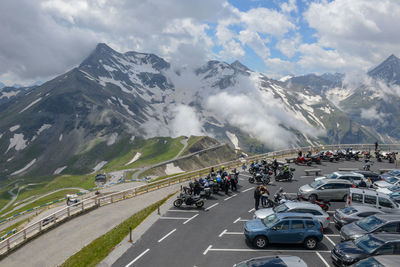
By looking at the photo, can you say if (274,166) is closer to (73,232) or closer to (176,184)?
(176,184)

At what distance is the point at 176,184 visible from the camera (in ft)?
125

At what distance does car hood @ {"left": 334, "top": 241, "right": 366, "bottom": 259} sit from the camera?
13.9 m

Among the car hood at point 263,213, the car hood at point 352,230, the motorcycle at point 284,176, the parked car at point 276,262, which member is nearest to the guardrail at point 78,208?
the motorcycle at point 284,176

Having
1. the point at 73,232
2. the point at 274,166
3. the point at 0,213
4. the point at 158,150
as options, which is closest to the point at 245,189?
the point at 274,166

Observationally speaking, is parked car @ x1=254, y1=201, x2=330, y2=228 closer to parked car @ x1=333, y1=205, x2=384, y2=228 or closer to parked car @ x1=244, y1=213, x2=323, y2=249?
parked car @ x1=333, y1=205, x2=384, y2=228

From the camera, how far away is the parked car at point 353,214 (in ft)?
62.3

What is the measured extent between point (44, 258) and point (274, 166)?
25.2 meters

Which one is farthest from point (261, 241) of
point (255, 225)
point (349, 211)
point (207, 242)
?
point (349, 211)

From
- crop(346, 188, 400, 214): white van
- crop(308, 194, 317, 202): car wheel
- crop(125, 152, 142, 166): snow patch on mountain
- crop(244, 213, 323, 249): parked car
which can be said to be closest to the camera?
crop(244, 213, 323, 249): parked car

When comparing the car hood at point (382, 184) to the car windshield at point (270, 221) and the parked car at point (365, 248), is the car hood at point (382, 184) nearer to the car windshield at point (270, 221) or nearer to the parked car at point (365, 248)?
the parked car at point (365, 248)

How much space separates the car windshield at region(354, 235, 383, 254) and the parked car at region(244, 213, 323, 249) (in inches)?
98.2

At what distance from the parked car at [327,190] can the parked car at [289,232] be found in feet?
28.0

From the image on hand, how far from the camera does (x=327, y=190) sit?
25.7m

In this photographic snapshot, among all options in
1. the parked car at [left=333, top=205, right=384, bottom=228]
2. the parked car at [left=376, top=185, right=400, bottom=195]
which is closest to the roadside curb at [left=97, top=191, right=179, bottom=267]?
the parked car at [left=333, top=205, right=384, bottom=228]
